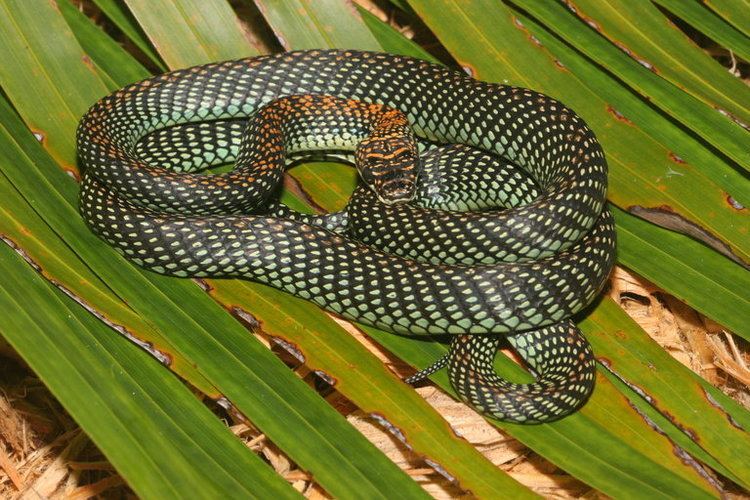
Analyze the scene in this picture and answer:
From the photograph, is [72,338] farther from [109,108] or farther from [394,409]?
[109,108]

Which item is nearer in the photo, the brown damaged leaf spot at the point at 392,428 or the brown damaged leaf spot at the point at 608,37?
the brown damaged leaf spot at the point at 392,428

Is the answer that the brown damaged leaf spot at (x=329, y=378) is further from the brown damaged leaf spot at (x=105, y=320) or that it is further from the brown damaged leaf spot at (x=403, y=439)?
the brown damaged leaf spot at (x=105, y=320)

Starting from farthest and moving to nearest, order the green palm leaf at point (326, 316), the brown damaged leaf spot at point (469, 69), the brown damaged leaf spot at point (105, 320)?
the brown damaged leaf spot at point (469, 69), the brown damaged leaf spot at point (105, 320), the green palm leaf at point (326, 316)

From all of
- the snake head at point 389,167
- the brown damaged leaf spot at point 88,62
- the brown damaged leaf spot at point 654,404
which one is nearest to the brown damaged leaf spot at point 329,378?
the snake head at point 389,167

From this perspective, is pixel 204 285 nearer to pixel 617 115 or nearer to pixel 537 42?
pixel 537 42

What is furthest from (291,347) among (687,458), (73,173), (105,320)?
(687,458)

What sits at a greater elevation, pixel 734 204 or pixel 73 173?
pixel 734 204
